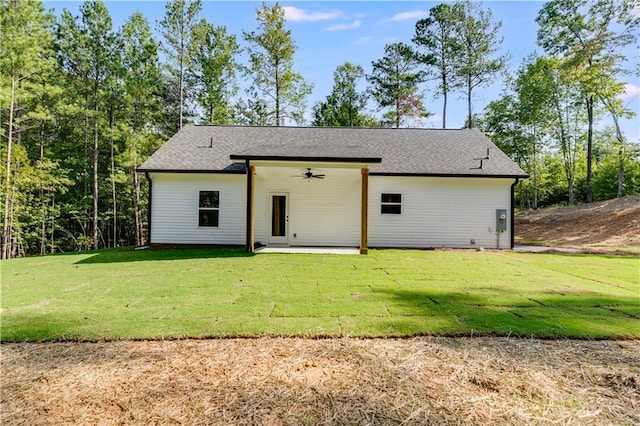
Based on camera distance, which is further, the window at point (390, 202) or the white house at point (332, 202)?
the window at point (390, 202)

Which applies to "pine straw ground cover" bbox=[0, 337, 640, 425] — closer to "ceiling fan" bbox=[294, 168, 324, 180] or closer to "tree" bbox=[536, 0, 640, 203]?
"ceiling fan" bbox=[294, 168, 324, 180]

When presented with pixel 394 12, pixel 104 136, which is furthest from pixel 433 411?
pixel 104 136

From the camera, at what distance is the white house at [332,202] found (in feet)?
37.0

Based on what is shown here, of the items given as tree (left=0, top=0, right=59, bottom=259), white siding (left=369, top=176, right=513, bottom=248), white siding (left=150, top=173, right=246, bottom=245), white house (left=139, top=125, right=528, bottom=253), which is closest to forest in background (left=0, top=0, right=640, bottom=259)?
tree (left=0, top=0, right=59, bottom=259)

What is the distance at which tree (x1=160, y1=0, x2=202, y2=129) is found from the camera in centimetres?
1887

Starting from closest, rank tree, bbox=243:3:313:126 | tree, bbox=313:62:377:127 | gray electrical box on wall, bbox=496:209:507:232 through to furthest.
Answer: gray electrical box on wall, bbox=496:209:507:232
tree, bbox=243:3:313:126
tree, bbox=313:62:377:127

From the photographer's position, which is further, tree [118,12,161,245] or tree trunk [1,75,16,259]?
tree [118,12,161,245]

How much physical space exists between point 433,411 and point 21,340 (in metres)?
4.14

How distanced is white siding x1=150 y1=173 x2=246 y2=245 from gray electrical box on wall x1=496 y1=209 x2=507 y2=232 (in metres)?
9.15

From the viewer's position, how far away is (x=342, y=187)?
39.1 ft

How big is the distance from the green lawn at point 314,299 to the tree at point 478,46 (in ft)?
63.2

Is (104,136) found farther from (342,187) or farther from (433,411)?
(433,411)

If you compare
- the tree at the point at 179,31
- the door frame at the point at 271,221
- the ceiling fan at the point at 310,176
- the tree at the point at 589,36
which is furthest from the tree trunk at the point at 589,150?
the tree at the point at 179,31

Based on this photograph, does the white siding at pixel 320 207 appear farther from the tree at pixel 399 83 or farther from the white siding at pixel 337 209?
the tree at pixel 399 83
